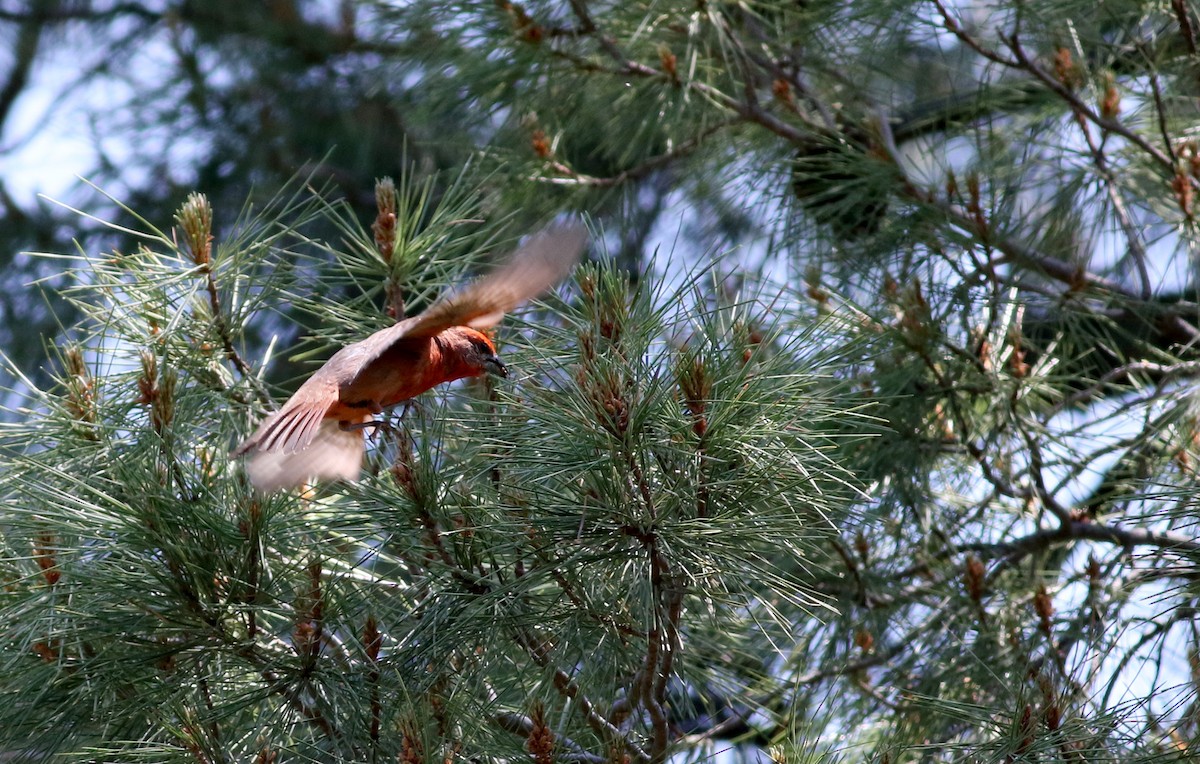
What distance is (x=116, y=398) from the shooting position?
1.74 m

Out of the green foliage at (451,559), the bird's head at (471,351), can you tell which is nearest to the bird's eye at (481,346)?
the bird's head at (471,351)

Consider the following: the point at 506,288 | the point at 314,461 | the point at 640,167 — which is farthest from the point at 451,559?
the point at 640,167

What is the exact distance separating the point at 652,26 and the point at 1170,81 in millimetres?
1012

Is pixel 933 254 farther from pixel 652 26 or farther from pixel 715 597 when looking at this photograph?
pixel 715 597

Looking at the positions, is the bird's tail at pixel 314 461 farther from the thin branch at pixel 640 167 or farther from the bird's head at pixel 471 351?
the thin branch at pixel 640 167

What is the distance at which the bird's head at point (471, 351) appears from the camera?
1.89 meters

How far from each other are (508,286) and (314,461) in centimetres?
37

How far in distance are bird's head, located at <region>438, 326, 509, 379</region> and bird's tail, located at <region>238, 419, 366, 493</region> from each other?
0.64 ft

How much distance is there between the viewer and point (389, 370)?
192cm

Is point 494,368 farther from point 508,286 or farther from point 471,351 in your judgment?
point 508,286

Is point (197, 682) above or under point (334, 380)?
under

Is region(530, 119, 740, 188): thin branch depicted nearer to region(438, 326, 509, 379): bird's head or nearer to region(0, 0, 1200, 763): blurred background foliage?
region(0, 0, 1200, 763): blurred background foliage

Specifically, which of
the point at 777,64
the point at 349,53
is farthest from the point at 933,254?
the point at 349,53

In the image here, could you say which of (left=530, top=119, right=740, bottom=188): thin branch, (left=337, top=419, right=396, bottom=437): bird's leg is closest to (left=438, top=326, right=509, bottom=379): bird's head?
(left=337, top=419, right=396, bottom=437): bird's leg
